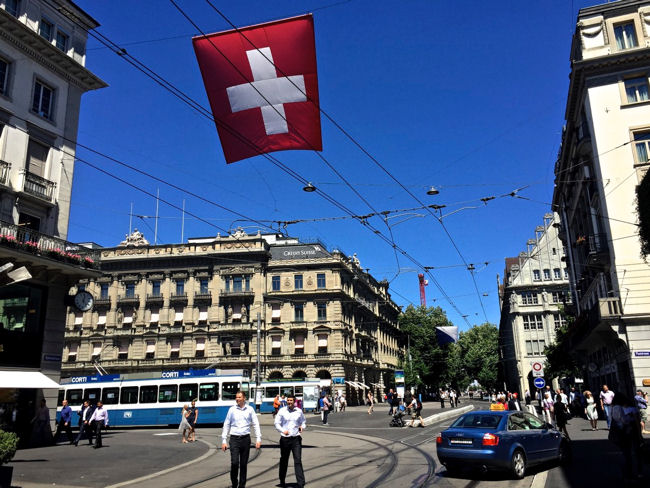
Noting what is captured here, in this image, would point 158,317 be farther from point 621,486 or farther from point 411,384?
point 621,486

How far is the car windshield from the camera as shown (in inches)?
449

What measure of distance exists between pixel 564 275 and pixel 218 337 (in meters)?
45.5

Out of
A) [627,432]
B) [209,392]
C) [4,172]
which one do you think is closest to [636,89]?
[627,432]

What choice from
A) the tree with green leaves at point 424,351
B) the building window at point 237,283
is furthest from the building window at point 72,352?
the tree with green leaves at point 424,351

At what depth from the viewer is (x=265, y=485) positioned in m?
10.5

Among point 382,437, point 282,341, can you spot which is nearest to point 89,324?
point 282,341

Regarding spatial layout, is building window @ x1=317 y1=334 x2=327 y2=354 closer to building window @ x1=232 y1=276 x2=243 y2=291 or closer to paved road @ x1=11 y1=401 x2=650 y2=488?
building window @ x1=232 y1=276 x2=243 y2=291

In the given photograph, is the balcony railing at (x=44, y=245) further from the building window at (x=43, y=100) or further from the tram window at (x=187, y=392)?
the tram window at (x=187, y=392)

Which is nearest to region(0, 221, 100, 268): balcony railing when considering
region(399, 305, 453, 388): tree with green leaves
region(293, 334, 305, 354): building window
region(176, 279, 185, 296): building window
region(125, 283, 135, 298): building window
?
region(293, 334, 305, 354): building window

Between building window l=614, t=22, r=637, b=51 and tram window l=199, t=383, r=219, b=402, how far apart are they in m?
30.1

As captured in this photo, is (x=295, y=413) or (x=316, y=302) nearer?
(x=295, y=413)

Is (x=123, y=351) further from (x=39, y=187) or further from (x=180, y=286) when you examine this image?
(x=39, y=187)

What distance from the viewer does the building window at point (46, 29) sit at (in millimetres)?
22977

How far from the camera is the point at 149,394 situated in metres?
32.8
